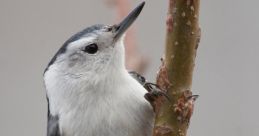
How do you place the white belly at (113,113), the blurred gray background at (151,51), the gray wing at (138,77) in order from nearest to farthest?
1. the white belly at (113,113)
2. the gray wing at (138,77)
3. the blurred gray background at (151,51)

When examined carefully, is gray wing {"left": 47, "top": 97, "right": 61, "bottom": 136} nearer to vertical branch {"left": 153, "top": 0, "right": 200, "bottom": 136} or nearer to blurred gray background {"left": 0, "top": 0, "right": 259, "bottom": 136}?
vertical branch {"left": 153, "top": 0, "right": 200, "bottom": 136}

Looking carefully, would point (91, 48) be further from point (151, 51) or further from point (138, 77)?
point (151, 51)

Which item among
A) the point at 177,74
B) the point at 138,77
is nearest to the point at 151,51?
the point at 138,77

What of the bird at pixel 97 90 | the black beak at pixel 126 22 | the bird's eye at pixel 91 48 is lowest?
the bird at pixel 97 90

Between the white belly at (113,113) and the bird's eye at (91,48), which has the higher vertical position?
the bird's eye at (91,48)

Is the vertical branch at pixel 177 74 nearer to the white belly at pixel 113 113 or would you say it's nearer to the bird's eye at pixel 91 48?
the white belly at pixel 113 113

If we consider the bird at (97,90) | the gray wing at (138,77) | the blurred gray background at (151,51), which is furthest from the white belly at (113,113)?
the blurred gray background at (151,51)

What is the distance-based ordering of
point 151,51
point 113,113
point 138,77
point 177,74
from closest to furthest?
point 177,74, point 113,113, point 138,77, point 151,51
